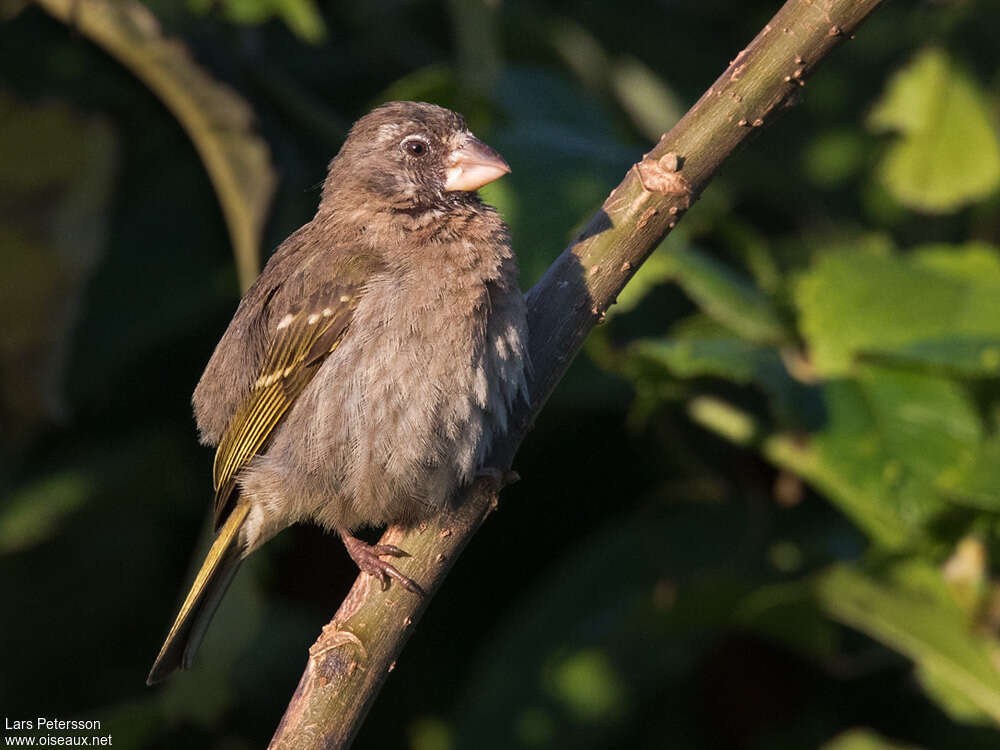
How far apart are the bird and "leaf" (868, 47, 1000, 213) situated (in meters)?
1.81

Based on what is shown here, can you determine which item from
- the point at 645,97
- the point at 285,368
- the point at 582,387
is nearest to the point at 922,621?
the point at 582,387

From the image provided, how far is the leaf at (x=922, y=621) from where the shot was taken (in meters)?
3.92

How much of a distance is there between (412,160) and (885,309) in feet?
5.07

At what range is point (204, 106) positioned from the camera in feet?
13.2

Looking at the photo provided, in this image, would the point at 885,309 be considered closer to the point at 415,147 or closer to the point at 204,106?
the point at 415,147

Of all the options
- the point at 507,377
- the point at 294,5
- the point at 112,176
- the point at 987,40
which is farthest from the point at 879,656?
the point at 112,176

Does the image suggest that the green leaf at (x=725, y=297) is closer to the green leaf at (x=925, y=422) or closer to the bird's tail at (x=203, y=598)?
the green leaf at (x=925, y=422)

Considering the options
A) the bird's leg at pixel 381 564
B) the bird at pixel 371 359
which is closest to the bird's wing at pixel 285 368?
the bird at pixel 371 359

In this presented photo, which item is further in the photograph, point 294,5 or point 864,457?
point 294,5

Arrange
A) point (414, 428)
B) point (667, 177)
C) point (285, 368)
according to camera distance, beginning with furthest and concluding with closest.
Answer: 1. point (285, 368)
2. point (414, 428)
3. point (667, 177)

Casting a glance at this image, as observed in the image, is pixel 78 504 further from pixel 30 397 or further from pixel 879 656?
pixel 879 656

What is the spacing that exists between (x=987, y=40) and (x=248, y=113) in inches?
123

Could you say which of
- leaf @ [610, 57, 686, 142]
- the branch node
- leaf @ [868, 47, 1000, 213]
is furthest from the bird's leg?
leaf @ [610, 57, 686, 142]

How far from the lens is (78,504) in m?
Result: 5.07
